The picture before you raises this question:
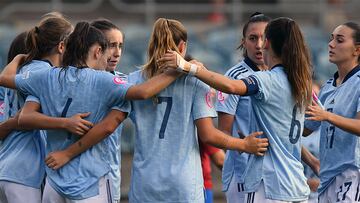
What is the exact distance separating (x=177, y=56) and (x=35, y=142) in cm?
164

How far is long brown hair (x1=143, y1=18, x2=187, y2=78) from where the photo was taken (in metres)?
6.96

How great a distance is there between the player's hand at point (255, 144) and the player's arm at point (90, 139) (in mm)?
878

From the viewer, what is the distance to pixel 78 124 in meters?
6.94

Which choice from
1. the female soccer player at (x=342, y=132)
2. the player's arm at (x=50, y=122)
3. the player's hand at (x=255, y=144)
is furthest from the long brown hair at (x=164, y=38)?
the female soccer player at (x=342, y=132)

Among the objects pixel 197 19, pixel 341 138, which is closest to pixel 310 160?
pixel 341 138

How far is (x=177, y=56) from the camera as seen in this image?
22.1 ft

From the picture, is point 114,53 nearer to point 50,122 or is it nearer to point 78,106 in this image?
point 78,106

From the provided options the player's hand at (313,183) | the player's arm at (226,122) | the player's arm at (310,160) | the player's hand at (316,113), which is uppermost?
the player's hand at (316,113)

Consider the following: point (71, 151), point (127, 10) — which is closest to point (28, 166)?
point (71, 151)

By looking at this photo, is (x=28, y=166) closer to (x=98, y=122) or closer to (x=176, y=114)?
(x=98, y=122)

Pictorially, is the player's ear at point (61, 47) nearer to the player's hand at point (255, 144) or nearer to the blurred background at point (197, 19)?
the player's hand at point (255, 144)

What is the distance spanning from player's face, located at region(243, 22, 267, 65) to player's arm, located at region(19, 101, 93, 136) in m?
1.82

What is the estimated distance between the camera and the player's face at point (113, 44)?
7.92 m

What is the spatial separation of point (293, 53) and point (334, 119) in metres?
0.58
